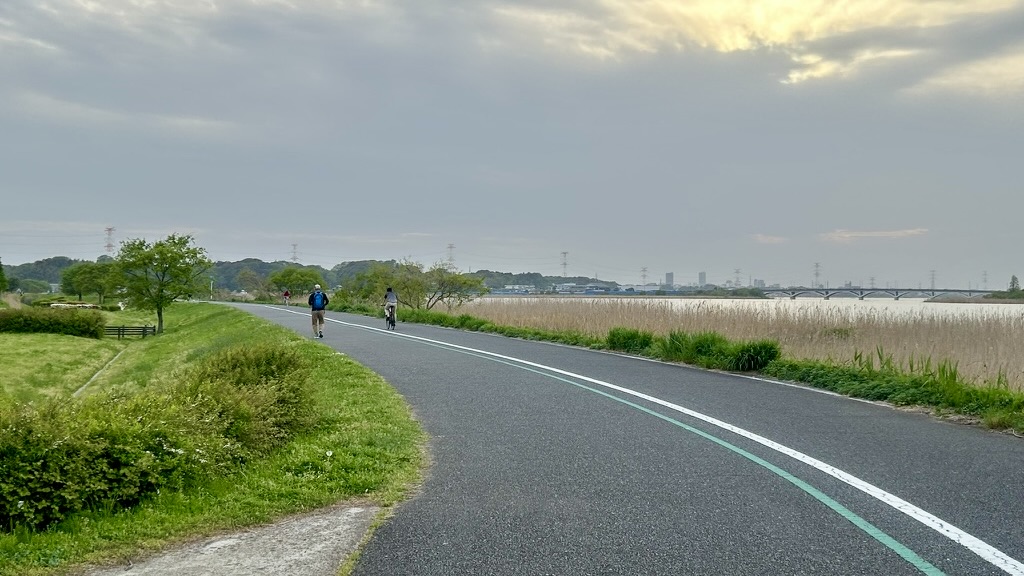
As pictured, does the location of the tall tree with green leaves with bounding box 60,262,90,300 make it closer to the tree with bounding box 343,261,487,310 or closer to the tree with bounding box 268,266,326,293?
the tree with bounding box 268,266,326,293

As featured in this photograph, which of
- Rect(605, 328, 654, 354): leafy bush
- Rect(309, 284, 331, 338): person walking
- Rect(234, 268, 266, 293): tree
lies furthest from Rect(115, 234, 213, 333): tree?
Rect(234, 268, 266, 293): tree

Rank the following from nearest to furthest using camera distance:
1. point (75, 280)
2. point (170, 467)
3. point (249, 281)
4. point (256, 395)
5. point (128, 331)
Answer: point (170, 467), point (256, 395), point (128, 331), point (75, 280), point (249, 281)

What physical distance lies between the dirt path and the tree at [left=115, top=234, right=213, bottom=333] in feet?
153

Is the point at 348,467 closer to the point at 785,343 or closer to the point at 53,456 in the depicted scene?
the point at 53,456

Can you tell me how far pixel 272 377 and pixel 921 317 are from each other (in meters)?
15.6

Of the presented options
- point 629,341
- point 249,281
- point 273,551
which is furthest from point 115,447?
point 249,281

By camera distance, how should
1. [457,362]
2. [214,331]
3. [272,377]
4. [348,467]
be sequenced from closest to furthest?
[348,467], [272,377], [457,362], [214,331]

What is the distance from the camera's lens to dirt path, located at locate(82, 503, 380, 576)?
4.28 meters

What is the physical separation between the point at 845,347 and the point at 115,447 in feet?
42.2

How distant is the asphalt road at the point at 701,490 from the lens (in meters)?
4.24

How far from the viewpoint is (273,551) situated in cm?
458

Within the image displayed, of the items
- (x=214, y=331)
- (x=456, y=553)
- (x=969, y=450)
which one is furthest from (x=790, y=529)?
(x=214, y=331)

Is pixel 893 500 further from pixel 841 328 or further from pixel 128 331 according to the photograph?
pixel 128 331

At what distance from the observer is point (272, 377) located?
10.6 metres
